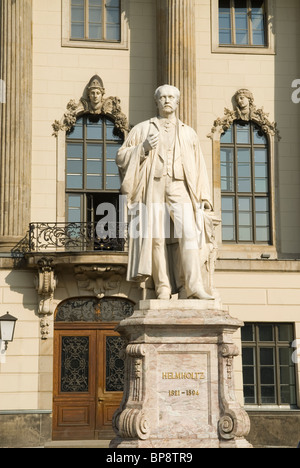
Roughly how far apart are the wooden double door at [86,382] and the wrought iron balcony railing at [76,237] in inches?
79.6

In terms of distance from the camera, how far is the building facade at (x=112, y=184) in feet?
80.7

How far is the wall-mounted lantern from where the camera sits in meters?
23.7

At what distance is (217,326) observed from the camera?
35.4 ft

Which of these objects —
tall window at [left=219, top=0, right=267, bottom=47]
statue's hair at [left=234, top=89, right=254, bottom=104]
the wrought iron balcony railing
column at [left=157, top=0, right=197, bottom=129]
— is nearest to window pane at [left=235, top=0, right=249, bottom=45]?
tall window at [left=219, top=0, right=267, bottom=47]

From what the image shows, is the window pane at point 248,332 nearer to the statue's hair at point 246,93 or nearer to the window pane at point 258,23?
the statue's hair at point 246,93

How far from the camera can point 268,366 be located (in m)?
25.2

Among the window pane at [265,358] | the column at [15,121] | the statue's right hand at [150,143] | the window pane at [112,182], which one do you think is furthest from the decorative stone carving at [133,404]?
the window pane at [112,182]

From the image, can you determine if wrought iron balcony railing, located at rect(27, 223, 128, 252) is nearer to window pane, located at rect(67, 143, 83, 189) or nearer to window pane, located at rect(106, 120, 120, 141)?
window pane, located at rect(67, 143, 83, 189)

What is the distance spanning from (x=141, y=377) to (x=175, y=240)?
1.67 m

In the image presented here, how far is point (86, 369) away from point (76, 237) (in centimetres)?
337

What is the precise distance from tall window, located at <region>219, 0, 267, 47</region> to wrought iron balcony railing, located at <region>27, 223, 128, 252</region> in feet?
21.0
